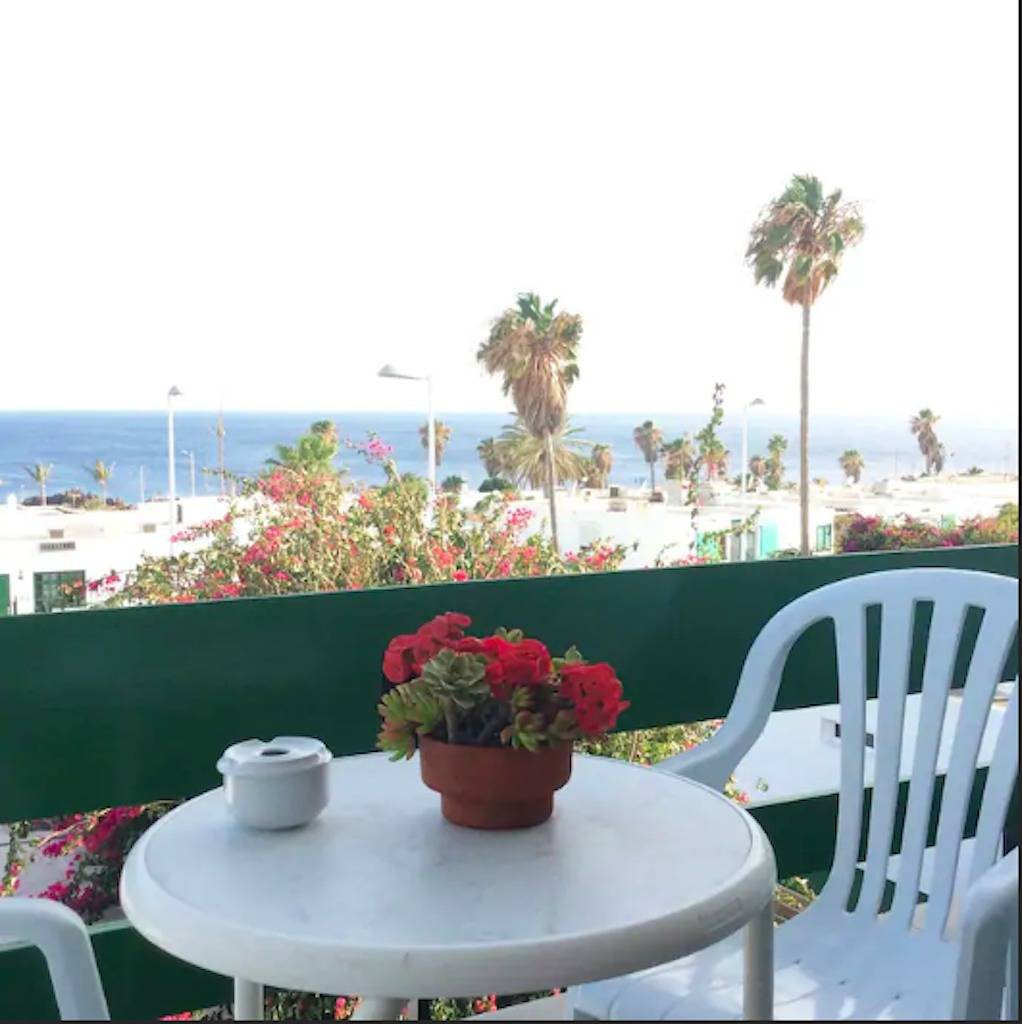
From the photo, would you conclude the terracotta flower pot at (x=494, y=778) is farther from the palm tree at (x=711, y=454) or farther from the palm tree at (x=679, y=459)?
the palm tree at (x=679, y=459)

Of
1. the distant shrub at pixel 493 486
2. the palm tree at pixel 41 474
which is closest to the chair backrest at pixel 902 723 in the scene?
the distant shrub at pixel 493 486

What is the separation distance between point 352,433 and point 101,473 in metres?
22.5

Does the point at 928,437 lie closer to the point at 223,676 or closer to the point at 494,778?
the point at 223,676

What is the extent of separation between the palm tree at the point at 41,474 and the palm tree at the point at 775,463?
17.7 metres

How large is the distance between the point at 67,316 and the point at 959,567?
1040 inches

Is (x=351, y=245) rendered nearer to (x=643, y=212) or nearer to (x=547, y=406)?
(x=643, y=212)

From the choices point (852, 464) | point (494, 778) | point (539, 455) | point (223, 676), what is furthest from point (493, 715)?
point (852, 464)

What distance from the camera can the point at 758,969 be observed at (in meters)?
1.32

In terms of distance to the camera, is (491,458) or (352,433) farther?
(491,458)

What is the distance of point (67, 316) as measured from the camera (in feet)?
86.1

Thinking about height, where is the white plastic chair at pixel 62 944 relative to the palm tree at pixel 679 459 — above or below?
below

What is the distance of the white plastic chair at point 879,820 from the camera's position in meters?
1.45

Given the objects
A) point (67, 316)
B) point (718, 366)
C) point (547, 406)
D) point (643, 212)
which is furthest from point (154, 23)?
point (67, 316)

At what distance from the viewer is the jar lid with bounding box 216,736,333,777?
4.08 ft
